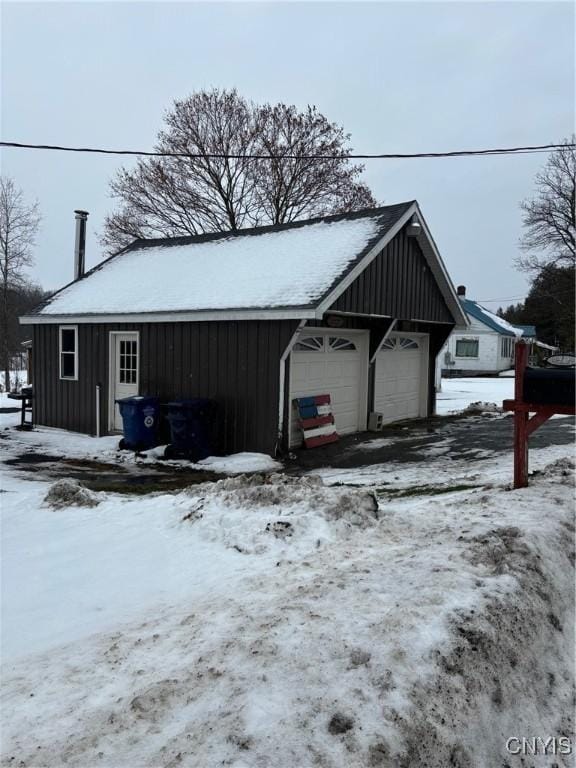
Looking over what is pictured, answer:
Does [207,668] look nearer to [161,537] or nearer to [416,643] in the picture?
[416,643]

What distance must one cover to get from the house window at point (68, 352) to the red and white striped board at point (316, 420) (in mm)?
6017

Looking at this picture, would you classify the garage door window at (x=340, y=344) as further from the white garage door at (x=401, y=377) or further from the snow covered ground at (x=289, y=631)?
the snow covered ground at (x=289, y=631)

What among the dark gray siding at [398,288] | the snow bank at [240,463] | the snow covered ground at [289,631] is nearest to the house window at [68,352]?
the snow bank at [240,463]

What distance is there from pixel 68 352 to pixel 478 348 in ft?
105

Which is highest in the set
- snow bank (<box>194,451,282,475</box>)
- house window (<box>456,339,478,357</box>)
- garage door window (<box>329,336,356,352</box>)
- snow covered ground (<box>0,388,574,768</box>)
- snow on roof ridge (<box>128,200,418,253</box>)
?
snow on roof ridge (<box>128,200,418,253</box>)

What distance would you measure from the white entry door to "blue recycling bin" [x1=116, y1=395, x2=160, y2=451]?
1.41 metres

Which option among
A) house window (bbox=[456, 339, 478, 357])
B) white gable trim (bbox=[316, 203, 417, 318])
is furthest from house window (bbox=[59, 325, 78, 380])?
house window (bbox=[456, 339, 478, 357])

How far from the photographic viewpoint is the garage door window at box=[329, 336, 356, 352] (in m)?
11.9

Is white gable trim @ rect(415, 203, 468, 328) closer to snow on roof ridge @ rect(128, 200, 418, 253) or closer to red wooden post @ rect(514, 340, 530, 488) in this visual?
snow on roof ridge @ rect(128, 200, 418, 253)

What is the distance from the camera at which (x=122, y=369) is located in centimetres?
1284

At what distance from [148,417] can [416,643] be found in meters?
9.03

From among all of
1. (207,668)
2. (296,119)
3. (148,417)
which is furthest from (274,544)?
(296,119)

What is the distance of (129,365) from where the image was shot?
12688 millimetres

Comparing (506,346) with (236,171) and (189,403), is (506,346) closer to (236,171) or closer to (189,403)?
(236,171)
